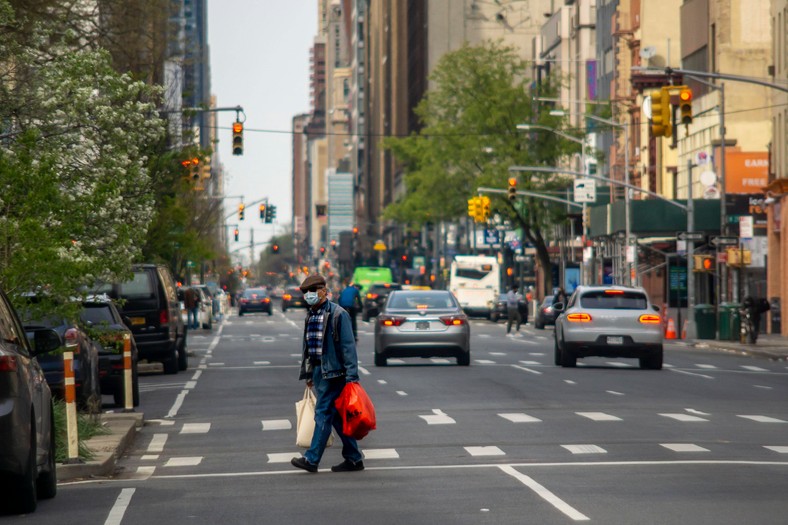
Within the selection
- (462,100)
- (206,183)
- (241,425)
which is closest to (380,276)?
(462,100)

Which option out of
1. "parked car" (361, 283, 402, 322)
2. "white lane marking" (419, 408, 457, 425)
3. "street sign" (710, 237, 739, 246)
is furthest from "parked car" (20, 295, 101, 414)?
"parked car" (361, 283, 402, 322)

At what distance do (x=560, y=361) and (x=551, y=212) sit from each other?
54.4 metres

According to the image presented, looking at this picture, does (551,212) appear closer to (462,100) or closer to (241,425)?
(462,100)

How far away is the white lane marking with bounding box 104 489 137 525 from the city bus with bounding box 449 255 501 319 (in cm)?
7425

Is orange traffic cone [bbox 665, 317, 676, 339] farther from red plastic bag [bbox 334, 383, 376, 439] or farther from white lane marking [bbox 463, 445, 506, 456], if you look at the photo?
red plastic bag [bbox 334, 383, 376, 439]

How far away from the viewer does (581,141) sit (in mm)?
84625

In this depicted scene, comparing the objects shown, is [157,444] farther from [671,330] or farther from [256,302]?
[256,302]

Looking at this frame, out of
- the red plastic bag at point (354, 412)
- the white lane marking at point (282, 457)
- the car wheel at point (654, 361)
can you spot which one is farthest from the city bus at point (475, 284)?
the red plastic bag at point (354, 412)

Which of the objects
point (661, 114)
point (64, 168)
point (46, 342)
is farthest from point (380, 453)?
point (661, 114)

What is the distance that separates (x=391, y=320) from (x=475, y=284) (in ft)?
177

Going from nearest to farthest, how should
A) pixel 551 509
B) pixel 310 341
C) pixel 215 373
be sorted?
pixel 551 509 → pixel 310 341 → pixel 215 373

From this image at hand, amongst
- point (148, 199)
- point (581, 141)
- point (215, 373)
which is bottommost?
point (215, 373)

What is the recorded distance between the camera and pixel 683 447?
677 inches

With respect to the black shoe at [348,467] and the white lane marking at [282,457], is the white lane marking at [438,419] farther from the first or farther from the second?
the black shoe at [348,467]
